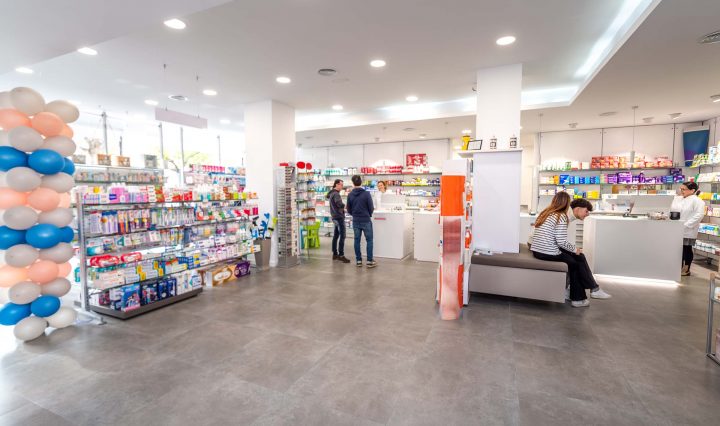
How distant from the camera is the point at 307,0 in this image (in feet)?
10.6

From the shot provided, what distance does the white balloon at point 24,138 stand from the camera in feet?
10.5

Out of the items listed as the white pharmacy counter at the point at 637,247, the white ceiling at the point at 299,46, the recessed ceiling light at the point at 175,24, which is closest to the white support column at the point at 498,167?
the white ceiling at the point at 299,46

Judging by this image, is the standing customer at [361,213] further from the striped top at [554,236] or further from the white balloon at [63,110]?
the white balloon at [63,110]

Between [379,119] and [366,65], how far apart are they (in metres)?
3.16

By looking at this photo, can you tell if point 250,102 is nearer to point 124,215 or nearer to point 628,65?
point 124,215

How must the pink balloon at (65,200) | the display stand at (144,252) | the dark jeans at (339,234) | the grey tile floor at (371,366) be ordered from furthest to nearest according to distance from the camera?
the dark jeans at (339,234) < the display stand at (144,252) < the pink balloon at (65,200) < the grey tile floor at (371,366)

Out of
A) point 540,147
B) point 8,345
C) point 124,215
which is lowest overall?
point 8,345

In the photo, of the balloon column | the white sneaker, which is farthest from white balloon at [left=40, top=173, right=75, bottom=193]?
the white sneaker

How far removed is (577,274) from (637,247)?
2202 mm

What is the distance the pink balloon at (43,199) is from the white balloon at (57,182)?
5cm

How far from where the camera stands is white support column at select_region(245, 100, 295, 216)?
265 inches

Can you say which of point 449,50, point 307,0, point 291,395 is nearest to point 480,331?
point 291,395

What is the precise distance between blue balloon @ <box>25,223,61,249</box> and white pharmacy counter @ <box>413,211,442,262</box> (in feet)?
19.4

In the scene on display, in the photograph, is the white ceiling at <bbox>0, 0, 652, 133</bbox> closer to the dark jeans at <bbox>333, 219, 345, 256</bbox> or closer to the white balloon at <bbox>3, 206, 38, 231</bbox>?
the white balloon at <bbox>3, 206, 38, 231</bbox>
